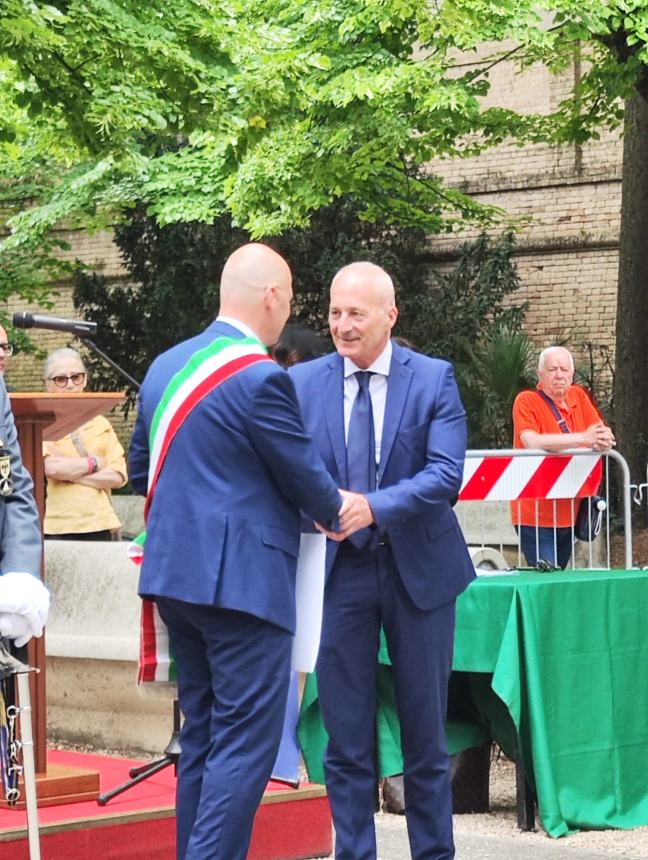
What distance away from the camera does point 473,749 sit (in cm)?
699

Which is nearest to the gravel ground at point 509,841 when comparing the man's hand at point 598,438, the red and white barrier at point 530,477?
the red and white barrier at point 530,477

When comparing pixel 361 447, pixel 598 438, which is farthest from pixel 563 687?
pixel 598 438

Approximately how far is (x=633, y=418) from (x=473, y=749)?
9.35 metres

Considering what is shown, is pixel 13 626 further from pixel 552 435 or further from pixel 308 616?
pixel 552 435

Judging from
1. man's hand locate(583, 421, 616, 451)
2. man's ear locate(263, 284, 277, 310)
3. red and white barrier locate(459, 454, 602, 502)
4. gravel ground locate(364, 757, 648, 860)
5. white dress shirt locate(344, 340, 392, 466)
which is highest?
man's ear locate(263, 284, 277, 310)

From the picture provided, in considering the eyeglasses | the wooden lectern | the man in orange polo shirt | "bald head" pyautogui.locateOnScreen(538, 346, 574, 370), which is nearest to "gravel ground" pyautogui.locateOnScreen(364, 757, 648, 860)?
the wooden lectern

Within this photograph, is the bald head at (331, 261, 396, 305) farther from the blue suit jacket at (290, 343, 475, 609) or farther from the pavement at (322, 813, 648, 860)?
the pavement at (322, 813, 648, 860)

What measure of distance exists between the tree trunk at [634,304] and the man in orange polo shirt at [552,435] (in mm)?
5857

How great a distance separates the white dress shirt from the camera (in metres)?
5.22

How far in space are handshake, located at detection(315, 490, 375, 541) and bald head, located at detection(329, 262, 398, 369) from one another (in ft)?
1.94

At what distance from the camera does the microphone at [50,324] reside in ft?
17.5

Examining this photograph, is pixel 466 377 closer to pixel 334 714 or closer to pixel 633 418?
pixel 633 418

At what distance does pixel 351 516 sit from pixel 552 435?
4709 mm

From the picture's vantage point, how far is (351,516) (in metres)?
4.75
